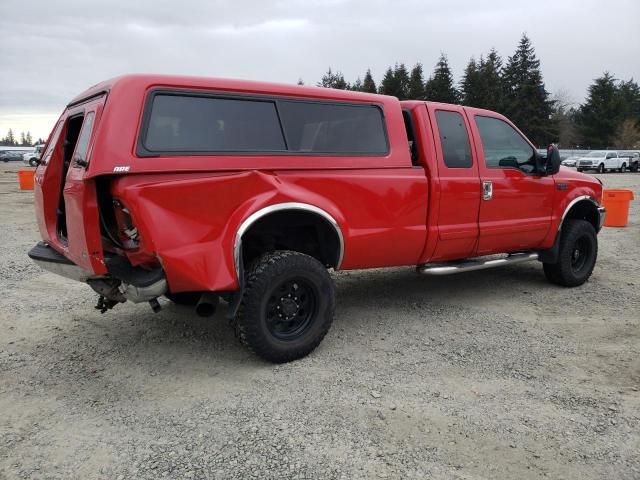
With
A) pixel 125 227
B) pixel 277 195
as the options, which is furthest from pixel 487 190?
pixel 125 227

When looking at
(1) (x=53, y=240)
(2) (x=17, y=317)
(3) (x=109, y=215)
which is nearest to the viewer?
(3) (x=109, y=215)

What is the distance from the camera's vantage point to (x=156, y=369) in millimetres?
4039

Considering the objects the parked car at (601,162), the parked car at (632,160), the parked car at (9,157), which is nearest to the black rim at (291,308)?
the parked car at (601,162)

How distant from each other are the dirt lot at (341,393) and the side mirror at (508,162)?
145 centimetres

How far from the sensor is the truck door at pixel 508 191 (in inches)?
214

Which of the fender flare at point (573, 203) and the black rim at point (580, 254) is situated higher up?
the fender flare at point (573, 203)

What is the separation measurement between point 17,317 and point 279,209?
10.1ft

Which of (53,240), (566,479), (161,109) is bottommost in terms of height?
(566,479)

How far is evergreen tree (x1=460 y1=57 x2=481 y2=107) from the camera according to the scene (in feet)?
181

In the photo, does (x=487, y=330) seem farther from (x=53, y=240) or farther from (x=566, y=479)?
(x=53, y=240)

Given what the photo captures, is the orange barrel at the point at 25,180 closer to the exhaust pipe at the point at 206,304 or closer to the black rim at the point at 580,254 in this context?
the exhaust pipe at the point at 206,304

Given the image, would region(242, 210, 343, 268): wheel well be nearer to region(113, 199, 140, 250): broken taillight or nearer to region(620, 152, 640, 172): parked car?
region(113, 199, 140, 250): broken taillight

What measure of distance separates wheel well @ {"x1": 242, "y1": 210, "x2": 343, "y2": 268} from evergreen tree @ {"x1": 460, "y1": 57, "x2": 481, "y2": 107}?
5356 centimetres

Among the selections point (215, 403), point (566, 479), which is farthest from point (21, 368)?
point (566, 479)
